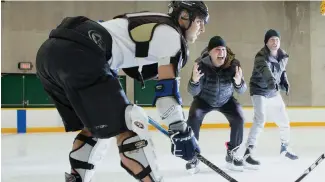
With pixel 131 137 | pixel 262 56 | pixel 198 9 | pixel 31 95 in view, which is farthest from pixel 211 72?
pixel 31 95

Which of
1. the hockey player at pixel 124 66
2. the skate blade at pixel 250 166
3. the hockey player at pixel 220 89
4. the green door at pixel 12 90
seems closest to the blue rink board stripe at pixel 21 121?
the green door at pixel 12 90

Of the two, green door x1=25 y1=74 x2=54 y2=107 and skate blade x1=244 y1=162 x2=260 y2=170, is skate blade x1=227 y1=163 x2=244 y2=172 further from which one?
green door x1=25 y1=74 x2=54 y2=107

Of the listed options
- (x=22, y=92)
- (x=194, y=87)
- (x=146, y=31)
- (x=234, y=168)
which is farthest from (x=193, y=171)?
(x=22, y=92)

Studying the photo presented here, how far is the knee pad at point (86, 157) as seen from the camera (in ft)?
5.76

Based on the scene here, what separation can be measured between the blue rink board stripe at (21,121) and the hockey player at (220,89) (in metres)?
4.23

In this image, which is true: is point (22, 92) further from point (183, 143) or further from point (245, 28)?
point (183, 143)

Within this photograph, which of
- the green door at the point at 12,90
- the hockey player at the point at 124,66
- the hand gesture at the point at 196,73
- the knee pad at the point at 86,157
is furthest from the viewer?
the green door at the point at 12,90

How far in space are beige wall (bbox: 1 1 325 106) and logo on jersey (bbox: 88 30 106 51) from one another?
8.38 m

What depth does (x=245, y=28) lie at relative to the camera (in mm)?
10617

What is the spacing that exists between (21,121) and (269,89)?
4514mm

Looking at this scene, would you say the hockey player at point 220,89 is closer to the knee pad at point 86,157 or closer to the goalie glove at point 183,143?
the knee pad at point 86,157

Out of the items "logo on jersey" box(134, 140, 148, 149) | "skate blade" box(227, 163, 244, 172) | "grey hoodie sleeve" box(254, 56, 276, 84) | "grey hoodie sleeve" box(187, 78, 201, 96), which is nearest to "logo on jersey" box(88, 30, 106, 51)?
"logo on jersey" box(134, 140, 148, 149)

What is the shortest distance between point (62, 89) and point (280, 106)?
7.36ft

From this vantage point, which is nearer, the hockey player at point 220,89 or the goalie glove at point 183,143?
the goalie glove at point 183,143
